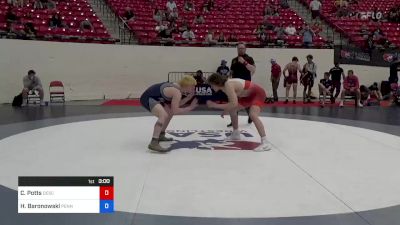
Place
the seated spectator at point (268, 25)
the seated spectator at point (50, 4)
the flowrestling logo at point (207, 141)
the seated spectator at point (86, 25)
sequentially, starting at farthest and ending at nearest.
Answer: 1. the seated spectator at point (268, 25)
2. the seated spectator at point (50, 4)
3. the seated spectator at point (86, 25)
4. the flowrestling logo at point (207, 141)

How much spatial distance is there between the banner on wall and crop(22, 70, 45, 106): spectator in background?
32.7 feet

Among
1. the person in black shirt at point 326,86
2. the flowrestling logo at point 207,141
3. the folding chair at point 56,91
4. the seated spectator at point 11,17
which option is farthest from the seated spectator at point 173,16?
the flowrestling logo at point 207,141

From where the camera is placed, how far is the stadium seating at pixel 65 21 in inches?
494

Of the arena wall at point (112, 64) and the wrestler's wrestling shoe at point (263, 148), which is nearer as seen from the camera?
the wrestler's wrestling shoe at point (263, 148)

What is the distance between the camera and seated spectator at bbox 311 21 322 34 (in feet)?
55.7

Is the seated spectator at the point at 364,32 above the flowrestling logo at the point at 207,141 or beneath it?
above

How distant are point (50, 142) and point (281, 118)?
4669 mm

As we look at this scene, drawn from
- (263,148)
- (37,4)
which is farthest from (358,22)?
(263,148)

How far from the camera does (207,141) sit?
19.5 feet

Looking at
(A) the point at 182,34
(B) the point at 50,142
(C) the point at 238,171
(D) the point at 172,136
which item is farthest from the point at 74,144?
(A) the point at 182,34

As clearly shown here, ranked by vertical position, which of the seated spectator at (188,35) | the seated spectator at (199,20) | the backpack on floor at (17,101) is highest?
the seated spectator at (199,20)

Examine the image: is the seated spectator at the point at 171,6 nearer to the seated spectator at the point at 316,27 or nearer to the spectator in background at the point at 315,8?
the seated spectator at the point at 316,27

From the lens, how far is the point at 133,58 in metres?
14.1

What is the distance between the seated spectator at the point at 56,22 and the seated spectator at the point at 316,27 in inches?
371
